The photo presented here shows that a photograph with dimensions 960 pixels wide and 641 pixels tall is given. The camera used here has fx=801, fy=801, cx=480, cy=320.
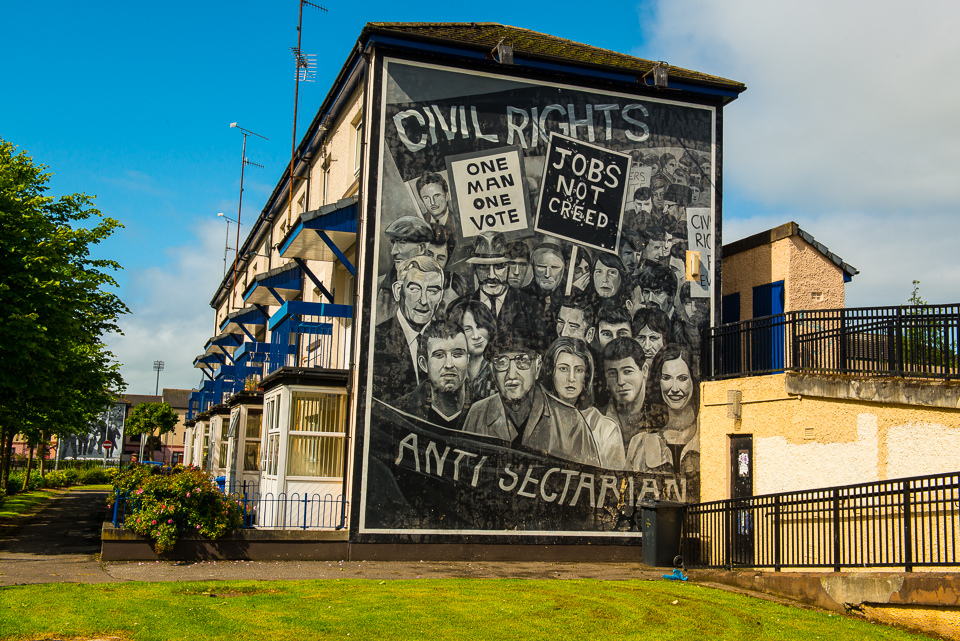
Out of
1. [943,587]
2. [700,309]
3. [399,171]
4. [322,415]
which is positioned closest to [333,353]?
[322,415]

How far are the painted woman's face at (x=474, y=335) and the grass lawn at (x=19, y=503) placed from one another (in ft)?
53.6

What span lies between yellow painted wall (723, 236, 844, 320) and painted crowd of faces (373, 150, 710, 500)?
2.22 m

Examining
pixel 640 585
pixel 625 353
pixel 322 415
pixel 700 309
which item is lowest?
pixel 640 585

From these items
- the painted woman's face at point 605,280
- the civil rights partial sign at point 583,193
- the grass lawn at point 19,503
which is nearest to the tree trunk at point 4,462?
the grass lawn at point 19,503

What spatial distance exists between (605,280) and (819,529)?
21.8ft

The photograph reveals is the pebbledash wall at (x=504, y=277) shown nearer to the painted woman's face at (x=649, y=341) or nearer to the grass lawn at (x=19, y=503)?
the painted woman's face at (x=649, y=341)

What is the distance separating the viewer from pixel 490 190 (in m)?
16.0

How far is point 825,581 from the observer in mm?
10836

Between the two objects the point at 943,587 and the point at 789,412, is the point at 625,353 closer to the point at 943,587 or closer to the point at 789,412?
the point at 789,412

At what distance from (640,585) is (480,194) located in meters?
7.89

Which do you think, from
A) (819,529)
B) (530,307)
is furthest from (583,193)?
(819,529)

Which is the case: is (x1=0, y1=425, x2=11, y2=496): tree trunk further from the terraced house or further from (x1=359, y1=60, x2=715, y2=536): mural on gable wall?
(x1=359, y1=60, x2=715, y2=536): mural on gable wall

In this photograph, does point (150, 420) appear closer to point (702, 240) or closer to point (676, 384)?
point (676, 384)

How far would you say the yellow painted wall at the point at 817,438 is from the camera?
42.3 feet
